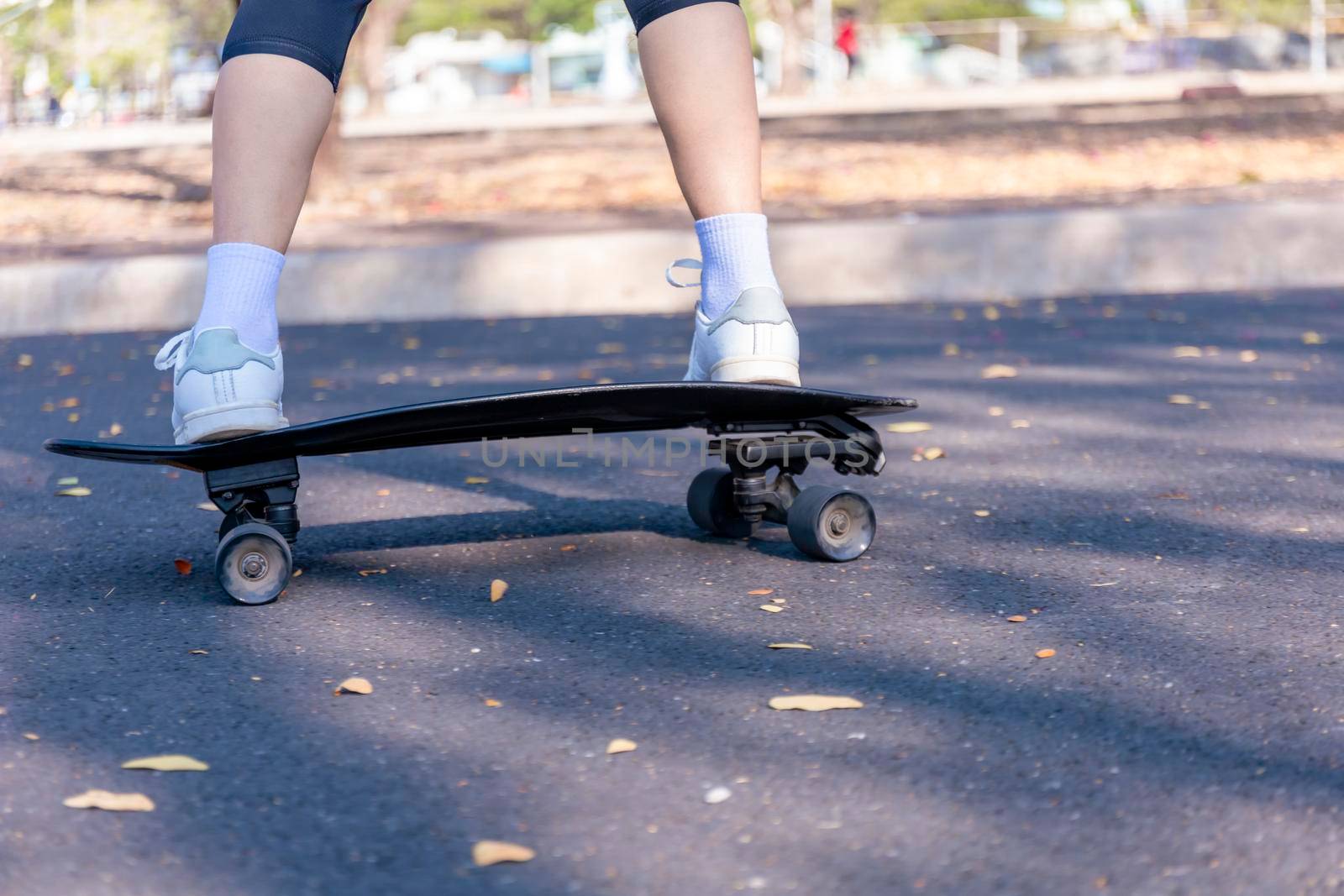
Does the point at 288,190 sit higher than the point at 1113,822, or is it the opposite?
the point at 288,190

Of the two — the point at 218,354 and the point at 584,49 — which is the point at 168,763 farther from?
the point at 584,49

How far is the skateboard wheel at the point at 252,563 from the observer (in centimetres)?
242

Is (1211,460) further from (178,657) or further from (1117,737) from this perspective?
(178,657)

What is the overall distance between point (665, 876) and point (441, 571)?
1281 millimetres

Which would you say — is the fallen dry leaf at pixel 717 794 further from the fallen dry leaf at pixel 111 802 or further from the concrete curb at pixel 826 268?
the concrete curb at pixel 826 268

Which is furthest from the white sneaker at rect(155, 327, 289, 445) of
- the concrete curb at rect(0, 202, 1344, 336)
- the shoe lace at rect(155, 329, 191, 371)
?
the concrete curb at rect(0, 202, 1344, 336)

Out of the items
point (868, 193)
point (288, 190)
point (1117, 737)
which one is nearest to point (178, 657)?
point (288, 190)

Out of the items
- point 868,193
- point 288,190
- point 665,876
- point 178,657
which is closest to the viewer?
point 665,876

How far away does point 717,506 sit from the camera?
2.86m

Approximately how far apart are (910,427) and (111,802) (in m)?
2.78

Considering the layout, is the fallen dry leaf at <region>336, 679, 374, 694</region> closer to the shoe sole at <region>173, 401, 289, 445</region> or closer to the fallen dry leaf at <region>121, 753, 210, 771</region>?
the fallen dry leaf at <region>121, 753, 210, 771</region>

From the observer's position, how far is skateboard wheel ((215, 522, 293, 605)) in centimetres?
242

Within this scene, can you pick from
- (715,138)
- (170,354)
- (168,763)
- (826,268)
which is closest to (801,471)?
(715,138)

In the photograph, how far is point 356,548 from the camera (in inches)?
115
